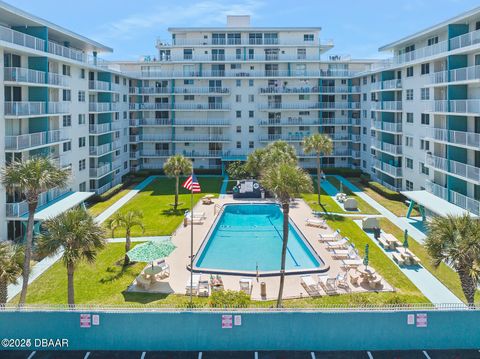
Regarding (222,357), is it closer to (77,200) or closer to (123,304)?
(123,304)

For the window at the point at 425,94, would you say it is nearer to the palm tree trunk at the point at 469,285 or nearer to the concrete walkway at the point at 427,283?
the concrete walkway at the point at 427,283

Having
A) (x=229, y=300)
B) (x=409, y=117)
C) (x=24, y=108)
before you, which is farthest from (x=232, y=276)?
(x=409, y=117)

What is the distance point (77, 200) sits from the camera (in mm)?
35438

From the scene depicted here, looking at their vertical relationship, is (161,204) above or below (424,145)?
below

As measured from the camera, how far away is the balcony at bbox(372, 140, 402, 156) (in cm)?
4781

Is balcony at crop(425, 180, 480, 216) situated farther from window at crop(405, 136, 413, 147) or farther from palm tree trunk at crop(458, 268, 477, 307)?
palm tree trunk at crop(458, 268, 477, 307)

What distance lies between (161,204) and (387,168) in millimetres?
23753

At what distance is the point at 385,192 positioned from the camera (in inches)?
1861

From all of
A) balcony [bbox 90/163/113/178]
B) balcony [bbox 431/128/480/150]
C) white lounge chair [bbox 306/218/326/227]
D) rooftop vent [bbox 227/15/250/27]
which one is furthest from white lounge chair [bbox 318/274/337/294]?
rooftop vent [bbox 227/15/250/27]

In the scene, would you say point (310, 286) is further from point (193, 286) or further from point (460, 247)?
point (460, 247)

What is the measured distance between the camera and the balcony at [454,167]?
32.0m

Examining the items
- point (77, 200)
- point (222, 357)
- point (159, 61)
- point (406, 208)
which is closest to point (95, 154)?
point (77, 200)

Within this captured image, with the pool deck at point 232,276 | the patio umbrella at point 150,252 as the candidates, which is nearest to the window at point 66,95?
the pool deck at point 232,276

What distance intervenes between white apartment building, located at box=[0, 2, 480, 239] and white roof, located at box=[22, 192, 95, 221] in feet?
0.84
